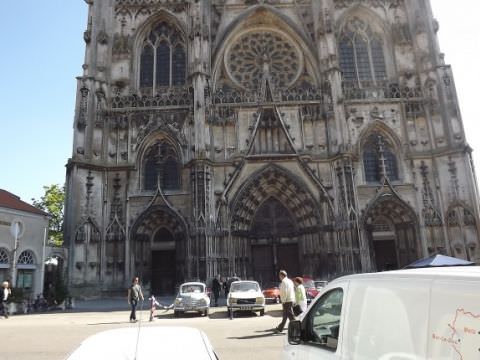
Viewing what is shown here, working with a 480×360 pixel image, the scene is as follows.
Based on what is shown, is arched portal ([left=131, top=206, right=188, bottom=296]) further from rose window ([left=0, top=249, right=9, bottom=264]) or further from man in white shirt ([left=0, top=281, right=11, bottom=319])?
man in white shirt ([left=0, top=281, right=11, bottom=319])

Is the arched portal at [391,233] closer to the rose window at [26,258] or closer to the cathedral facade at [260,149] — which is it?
the cathedral facade at [260,149]

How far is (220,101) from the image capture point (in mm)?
25188

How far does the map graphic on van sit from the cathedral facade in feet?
63.6

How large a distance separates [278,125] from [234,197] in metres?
5.46

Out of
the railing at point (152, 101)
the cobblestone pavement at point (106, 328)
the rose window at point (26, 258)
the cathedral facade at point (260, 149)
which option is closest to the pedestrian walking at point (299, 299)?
the cobblestone pavement at point (106, 328)

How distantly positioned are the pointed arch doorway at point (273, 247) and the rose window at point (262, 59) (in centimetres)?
935

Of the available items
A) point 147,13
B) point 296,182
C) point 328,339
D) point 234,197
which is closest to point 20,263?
point 234,197

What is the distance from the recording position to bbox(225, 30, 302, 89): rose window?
89.0 ft

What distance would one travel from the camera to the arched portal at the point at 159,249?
75.4 feet

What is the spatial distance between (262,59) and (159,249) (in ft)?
48.0

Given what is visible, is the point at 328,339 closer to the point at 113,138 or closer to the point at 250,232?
the point at 250,232

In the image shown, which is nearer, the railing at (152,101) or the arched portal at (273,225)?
the arched portal at (273,225)

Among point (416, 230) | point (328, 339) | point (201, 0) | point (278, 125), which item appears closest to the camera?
point (328, 339)

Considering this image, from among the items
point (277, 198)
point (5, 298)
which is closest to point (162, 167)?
point (277, 198)
